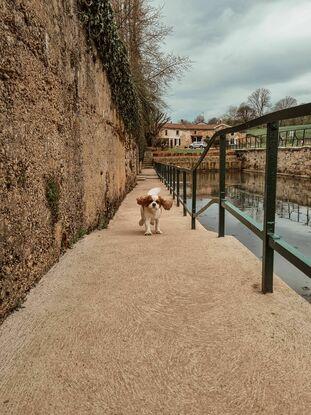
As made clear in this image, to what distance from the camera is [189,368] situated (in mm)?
1463

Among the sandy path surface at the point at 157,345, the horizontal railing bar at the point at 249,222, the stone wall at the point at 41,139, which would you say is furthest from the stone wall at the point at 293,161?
the sandy path surface at the point at 157,345

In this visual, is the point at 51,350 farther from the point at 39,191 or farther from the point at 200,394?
the point at 39,191

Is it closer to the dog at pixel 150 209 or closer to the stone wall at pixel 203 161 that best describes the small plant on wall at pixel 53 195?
the dog at pixel 150 209

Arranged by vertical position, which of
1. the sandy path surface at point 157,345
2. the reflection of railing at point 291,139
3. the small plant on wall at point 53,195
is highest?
the reflection of railing at point 291,139

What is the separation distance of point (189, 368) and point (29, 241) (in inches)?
49.2

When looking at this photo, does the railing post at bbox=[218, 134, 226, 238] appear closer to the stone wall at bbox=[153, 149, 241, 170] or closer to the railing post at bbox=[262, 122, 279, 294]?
the railing post at bbox=[262, 122, 279, 294]

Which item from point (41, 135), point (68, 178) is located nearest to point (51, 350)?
point (41, 135)

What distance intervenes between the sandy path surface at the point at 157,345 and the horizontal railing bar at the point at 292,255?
1.00 feet

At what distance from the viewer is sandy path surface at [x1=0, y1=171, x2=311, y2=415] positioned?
Result: 1.29m

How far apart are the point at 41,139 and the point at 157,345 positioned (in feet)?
5.20

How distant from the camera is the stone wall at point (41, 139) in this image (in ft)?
6.37

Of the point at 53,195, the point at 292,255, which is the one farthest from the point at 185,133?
the point at 292,255

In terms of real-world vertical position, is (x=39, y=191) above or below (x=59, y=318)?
above

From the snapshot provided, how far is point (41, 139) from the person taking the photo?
98.7 inches
